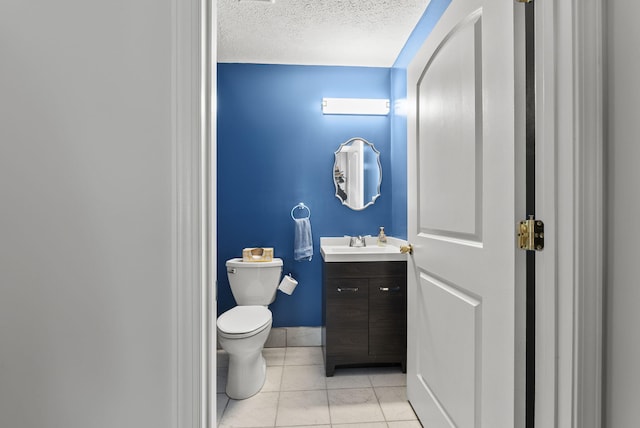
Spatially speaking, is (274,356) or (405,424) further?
(274,356)

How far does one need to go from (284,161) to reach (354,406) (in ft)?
5.97

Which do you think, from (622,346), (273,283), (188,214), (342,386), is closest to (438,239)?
(622,346)

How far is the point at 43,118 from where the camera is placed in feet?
2.23

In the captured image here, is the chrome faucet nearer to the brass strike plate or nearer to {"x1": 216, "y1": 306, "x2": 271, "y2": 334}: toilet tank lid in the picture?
{"x1": 216, "y1": 306, "x2": 271, "y2": 334}: toilet tank lid

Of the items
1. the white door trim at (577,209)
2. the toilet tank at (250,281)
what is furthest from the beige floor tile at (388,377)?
the white door trim at (577,209)

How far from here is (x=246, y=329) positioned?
182cm

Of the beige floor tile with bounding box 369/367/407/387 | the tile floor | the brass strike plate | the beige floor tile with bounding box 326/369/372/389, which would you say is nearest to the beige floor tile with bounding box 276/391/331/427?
the tile floor

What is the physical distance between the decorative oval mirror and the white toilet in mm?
888

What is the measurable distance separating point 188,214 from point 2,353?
49cm

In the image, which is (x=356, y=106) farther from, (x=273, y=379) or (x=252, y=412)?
(x=252, y=412)

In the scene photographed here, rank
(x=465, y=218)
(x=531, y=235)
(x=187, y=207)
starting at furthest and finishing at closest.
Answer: (x=465, y=218) < (x=531, y=235) < (x=187, y=207)

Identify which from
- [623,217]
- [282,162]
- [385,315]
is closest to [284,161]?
[282,162]

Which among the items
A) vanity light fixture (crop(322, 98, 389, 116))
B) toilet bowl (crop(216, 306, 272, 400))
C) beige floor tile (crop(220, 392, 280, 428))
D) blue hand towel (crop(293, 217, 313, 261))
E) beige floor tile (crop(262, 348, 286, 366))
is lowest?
beige floor tile (crop(262, 348, 286, 366))

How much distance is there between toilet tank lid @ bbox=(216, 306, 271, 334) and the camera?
5.98 ft
